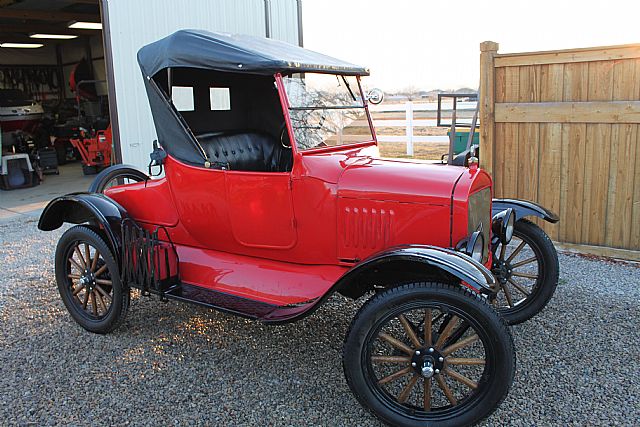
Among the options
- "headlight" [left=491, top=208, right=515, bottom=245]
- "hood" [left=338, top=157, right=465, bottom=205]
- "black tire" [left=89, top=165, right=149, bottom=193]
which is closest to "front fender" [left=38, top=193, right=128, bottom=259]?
"black tire" [left=89, top=165, right=149, bottom=193]

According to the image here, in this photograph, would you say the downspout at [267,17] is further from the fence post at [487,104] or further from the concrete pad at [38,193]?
the fence post at [487,104]

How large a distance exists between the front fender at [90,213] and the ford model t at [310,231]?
0.6 inches

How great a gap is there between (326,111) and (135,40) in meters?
4.88

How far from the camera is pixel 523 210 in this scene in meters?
3.92

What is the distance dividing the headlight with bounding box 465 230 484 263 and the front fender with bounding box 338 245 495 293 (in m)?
0.21

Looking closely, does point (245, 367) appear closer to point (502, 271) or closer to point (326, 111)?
point (326, 111)

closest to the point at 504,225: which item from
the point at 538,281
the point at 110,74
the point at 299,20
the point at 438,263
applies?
the point at 538,281

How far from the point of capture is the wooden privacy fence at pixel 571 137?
16.7ft

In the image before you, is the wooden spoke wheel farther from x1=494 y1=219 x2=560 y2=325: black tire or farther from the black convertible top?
x1=494 y1=219 x2=560 y2=325: black tire

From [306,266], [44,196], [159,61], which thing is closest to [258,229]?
[306,266]

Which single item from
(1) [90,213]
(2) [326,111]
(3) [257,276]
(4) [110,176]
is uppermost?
(2) [326,111]

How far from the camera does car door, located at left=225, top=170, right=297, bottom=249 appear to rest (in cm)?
340

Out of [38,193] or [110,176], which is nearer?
[110,176]

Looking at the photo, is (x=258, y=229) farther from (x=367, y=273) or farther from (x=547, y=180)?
(x=547, y=180)
